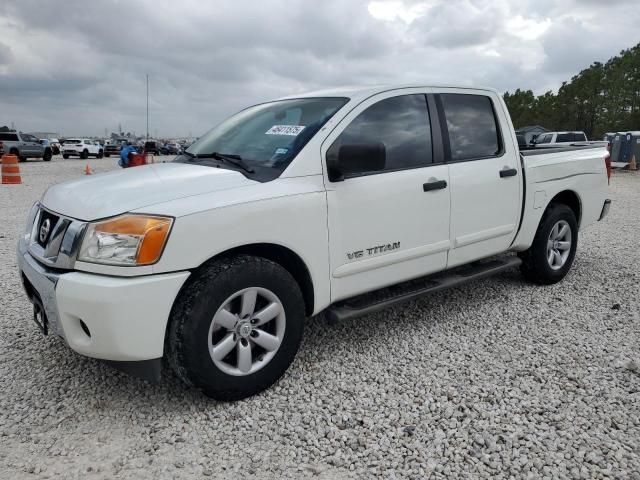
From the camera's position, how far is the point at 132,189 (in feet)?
8.68

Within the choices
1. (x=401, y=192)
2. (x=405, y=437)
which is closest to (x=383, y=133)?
(x=401, y=192)

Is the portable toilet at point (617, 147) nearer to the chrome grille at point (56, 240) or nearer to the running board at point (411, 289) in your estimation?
the running board at point (411, 289)

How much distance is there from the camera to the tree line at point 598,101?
49.4 m

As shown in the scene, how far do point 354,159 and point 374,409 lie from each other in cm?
137

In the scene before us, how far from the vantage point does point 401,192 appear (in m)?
3.23

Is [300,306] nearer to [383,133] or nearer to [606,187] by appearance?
[383,133]

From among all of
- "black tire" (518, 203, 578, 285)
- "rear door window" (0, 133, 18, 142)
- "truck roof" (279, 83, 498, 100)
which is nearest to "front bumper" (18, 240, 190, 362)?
"truck roof" (279, 83, 498, 100)

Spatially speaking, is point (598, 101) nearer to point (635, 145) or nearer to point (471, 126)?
point (635, 145)

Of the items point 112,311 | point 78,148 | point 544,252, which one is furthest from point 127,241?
point 78,148

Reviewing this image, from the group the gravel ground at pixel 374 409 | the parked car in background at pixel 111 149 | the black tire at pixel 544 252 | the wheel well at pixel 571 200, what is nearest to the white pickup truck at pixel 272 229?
the gravel ground at pixel 374 409

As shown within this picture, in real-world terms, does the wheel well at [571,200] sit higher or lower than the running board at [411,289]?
higher

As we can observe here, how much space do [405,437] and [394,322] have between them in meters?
1.46

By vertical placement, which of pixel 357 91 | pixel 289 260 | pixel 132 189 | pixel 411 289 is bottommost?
pixel 411 289

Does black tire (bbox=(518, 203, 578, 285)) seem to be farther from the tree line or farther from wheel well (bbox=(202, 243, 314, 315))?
the tree line
